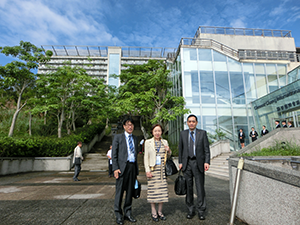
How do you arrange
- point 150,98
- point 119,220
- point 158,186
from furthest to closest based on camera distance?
1. point 150,98
2. point 158,186
3. point 119,220

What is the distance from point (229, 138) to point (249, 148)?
626cm

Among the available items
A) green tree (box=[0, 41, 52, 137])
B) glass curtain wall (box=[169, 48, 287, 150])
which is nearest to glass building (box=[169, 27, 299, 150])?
glass curtain wall (box=[169, 48, 287, 150])

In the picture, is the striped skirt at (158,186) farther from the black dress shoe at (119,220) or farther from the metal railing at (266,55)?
the metal railing at (266,55)

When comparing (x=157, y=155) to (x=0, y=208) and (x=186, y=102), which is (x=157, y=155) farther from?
(x=186, y=102)

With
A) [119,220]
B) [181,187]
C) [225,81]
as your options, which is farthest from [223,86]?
[119,220]

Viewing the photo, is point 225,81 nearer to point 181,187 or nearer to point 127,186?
point 181,187

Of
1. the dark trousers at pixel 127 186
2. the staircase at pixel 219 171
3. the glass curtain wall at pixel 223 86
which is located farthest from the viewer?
the glass curtain wall at pixel 223 86

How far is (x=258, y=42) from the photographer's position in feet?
82.3

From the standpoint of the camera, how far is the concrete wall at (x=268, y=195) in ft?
6.40

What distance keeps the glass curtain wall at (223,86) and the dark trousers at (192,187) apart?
12.7 metres

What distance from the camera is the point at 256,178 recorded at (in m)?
2.58

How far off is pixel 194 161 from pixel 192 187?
47 cm

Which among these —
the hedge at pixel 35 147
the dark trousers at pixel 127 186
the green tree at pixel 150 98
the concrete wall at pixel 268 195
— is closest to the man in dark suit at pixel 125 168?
the dark trousers at pixel 127 186

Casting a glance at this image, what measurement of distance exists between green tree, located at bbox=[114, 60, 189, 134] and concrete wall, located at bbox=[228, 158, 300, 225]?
11.1 meters
